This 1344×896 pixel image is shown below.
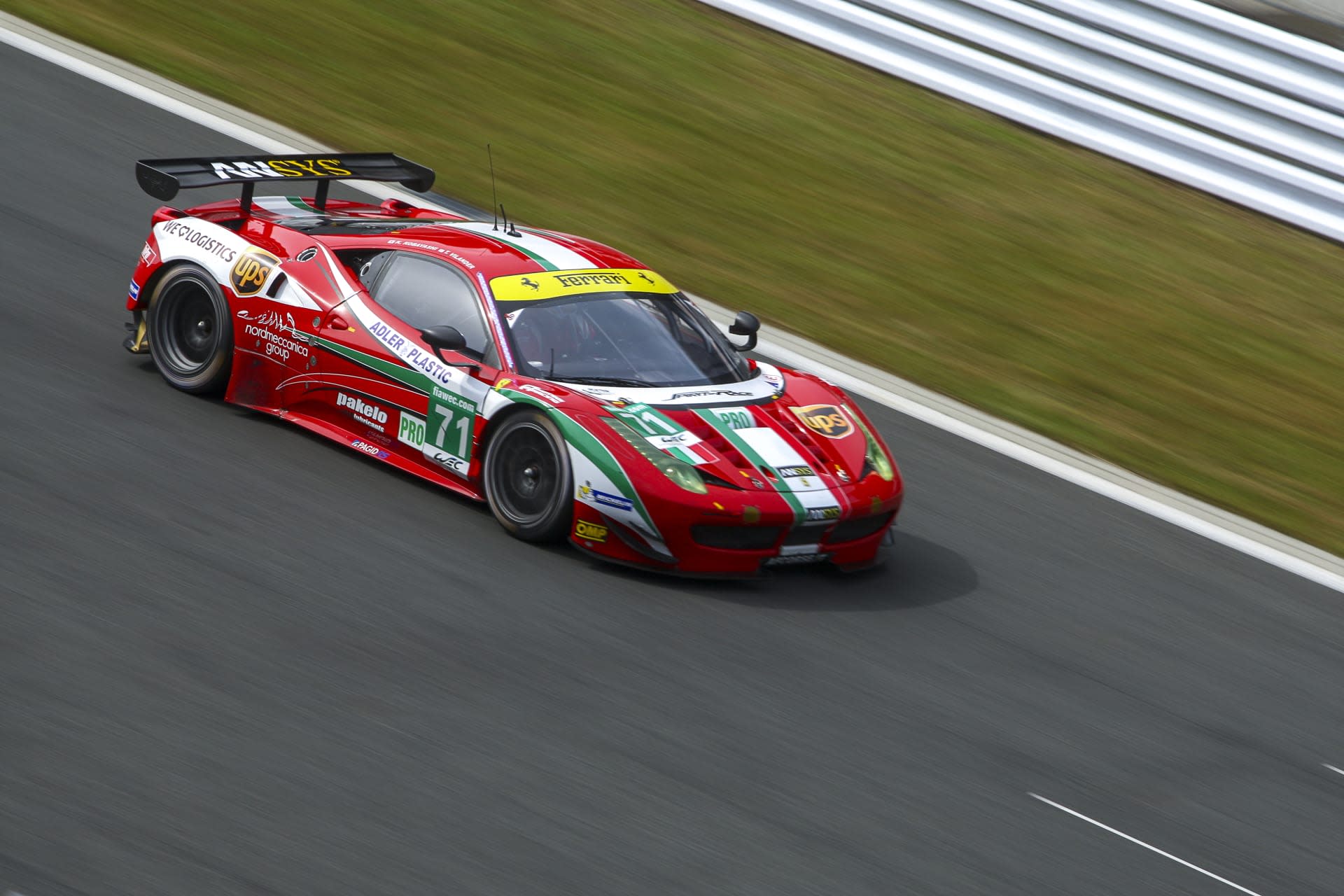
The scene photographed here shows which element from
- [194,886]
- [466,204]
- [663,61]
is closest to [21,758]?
[194,886]

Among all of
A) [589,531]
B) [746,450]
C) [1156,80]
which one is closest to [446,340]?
[589,531]

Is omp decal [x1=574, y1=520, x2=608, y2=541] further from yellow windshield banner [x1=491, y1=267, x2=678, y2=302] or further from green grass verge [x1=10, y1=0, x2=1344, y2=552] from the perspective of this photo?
green grass verge [x1=10, y1=0, x2=1344, y2=552]

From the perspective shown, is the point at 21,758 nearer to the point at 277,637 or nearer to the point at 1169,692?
the point at 277,637

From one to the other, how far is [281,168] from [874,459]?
12.5ft

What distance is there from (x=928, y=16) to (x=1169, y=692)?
8587mm

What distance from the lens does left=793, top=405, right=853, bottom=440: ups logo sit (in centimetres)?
Result: 835

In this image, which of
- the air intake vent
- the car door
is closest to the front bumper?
the air intake vent

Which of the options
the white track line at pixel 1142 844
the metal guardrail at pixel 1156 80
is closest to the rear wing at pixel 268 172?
the white track line at pixel 1142 844

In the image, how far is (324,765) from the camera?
18.9 ft

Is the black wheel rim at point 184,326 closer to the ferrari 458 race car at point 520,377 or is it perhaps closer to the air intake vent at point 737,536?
the ferrari 458 race car at point 520,377

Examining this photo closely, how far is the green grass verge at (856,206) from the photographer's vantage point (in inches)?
453

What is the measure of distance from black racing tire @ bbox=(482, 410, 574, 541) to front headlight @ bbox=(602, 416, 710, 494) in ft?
0.98

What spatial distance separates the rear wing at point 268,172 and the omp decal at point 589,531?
2.91 meters

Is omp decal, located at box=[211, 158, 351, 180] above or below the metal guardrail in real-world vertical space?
below
